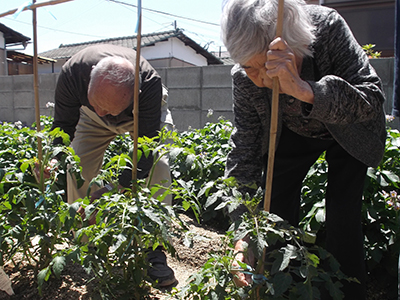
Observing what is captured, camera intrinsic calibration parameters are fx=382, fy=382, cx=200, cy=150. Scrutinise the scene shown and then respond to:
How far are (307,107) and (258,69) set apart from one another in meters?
0.21

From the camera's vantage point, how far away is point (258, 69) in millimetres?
1307

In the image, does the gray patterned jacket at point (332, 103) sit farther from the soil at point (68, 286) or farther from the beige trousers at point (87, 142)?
the beige trousers at point (87, 142)

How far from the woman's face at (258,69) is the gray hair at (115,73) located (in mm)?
710

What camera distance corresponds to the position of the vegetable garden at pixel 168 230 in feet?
3.69

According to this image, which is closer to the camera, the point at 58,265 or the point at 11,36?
the point at 58,265

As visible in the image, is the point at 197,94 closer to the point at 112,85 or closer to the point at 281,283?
the point at 112,85

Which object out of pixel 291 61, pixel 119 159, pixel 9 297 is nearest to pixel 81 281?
pixel 9 297

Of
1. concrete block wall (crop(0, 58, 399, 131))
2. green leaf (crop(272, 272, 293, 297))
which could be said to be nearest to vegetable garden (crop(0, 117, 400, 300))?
green leaf (crop(272, 272, 293, 297))

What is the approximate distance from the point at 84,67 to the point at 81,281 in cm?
115

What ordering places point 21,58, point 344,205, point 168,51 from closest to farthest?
point 344,205, point 168,51, point 21,58

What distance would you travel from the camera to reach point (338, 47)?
1.39 metres

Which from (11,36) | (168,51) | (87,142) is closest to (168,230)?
(87,142)

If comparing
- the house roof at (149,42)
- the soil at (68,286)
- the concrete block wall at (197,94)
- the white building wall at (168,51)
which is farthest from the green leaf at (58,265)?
the white building wall at (168,51)

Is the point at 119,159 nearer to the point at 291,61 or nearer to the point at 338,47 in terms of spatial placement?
the point at 291,61
